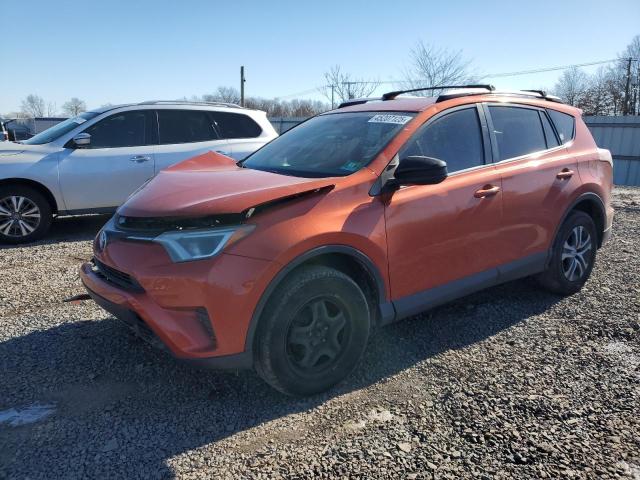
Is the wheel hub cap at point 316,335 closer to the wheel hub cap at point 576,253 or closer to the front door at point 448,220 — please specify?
the front door at point 448,220

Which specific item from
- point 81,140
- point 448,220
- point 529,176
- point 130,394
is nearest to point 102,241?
point 130,394

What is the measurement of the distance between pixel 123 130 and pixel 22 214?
5.51 ft

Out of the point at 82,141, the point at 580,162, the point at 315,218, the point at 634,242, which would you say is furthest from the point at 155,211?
the point at 634,242

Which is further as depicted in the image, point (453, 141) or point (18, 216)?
point (18, 216)

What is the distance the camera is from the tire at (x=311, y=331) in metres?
2.64

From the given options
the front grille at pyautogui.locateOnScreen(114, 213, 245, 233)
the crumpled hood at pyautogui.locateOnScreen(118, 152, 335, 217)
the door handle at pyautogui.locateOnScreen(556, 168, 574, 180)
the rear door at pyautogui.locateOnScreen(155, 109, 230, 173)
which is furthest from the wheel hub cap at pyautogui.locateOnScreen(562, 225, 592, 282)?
the rear door at pyautogui.locateOnScreen(155, 109, 230, 173)

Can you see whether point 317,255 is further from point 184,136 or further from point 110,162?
point 184,136

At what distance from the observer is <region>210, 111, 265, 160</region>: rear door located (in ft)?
24.1

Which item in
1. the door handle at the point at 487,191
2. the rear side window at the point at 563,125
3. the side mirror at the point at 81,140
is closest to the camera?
the door handle at the point at 487,191

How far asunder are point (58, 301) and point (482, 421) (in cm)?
356

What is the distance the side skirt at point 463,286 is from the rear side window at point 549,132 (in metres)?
0.95

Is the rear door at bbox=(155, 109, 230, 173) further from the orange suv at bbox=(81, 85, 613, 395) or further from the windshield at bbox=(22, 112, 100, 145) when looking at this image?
the orange suv at bbox=(81, 85, 613, 395)

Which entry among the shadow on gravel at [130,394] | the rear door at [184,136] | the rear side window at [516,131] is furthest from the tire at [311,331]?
the rear door at [184,136]

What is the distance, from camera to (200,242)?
8.36 ft
